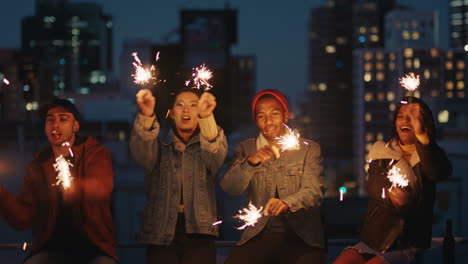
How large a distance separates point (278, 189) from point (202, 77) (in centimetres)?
97

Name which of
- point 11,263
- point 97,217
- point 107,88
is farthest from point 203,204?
point 107,88

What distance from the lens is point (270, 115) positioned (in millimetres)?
4277

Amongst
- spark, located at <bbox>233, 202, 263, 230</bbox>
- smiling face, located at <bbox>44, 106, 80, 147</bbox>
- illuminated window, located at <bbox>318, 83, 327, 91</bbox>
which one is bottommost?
spark, located at <bbox>233, 202, 263, 230</bbox>

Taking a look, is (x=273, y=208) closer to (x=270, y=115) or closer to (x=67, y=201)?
(x=270, y=115)

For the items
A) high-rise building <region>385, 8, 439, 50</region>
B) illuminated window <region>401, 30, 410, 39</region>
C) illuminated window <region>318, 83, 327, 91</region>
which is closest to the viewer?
high-rise building <region>385, 8, 439, 50</region>

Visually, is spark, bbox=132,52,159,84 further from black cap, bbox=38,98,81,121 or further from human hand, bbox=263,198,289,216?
human hand, bbox=263,198,289,216

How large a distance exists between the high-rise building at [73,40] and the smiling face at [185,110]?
2630 inches

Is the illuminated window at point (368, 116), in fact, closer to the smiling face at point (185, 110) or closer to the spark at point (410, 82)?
the spark at point (410, 82)

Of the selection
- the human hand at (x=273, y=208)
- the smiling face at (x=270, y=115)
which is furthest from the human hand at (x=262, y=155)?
the smiling face at (x=270, y=115)

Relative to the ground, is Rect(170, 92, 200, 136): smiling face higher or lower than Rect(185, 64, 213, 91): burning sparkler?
lower

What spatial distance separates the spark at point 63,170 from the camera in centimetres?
417

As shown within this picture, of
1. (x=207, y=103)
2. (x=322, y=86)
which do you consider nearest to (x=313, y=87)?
(x=322, y=86)

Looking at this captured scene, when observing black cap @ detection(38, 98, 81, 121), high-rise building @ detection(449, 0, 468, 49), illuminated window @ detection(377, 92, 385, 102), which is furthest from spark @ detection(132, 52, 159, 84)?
high-rise building @ detection(449, 0, 468, 49)

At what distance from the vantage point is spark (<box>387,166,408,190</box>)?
404 centimetres
